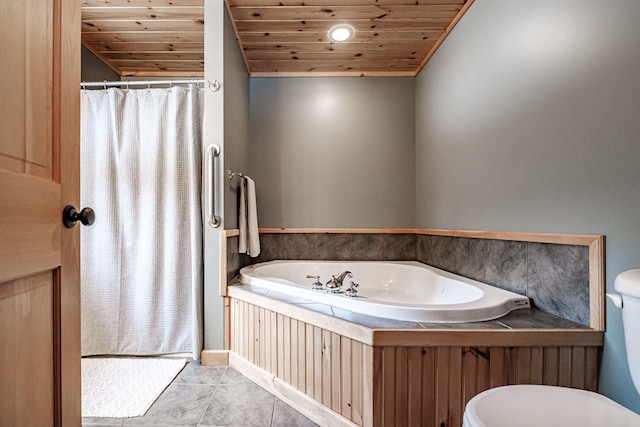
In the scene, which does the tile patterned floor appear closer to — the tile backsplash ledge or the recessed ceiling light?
the tile backsplash ledge

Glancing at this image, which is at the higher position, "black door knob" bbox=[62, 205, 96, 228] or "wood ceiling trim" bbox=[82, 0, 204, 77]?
"wood ceiling trim" bbox=[82, 0, 204, 77]

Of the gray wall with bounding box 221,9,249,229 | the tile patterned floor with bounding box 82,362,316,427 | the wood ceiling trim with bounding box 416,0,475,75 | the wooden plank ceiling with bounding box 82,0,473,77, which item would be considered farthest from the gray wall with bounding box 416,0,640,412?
the gray wall with bounding box 221,9,249,229

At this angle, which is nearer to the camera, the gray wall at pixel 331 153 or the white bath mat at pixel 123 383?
the white bath mat at pixel 123 383

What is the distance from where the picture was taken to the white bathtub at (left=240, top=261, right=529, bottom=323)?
4.11 ft

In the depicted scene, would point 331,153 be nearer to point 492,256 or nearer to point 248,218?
point 248,218

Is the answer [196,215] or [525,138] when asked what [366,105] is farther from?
[196,215]

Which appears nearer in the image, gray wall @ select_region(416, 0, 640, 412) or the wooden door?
the wooden door

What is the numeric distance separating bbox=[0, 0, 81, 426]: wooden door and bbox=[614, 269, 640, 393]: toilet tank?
1.45 metres

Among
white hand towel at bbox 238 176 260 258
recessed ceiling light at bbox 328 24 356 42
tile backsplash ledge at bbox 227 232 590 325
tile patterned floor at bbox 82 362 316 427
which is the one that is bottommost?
tile patterned floor at bbox 82 362 316 427

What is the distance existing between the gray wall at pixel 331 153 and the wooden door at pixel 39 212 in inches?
81.3

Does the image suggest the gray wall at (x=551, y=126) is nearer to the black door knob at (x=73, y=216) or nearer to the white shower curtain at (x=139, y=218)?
the black door knob at (x=73, y=216)

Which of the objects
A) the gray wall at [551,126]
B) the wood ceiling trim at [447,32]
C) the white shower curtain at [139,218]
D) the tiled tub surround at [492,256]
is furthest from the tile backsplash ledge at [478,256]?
the wood ceiling trim at [447,32]

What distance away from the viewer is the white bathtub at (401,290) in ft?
4.11

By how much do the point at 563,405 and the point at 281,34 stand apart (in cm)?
257
